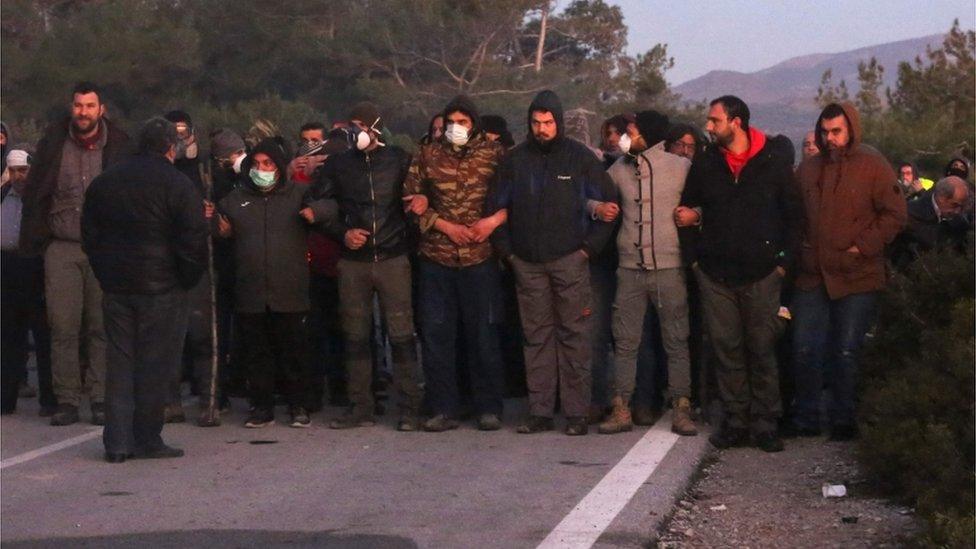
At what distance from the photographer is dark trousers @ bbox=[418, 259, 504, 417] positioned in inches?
422

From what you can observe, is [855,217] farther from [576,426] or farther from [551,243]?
[576,426]

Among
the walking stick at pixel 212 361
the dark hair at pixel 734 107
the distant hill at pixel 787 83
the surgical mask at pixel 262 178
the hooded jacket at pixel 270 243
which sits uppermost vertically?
the distant hill at pixel 787 83

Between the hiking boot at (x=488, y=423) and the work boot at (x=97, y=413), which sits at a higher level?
the work boot at (x=97, y=413)

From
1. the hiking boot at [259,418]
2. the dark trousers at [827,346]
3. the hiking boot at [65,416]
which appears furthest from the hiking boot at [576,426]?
the hiking boot at [65,416]

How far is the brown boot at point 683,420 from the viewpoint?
1027 centimetres

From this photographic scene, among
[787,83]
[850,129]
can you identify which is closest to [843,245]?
[850,129]

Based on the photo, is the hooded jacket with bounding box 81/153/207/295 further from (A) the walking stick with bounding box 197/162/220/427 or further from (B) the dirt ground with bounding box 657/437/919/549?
(B) the dirt ground with bounding box 657/437/919/549

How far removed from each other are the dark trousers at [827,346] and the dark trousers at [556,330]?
4.39 ft

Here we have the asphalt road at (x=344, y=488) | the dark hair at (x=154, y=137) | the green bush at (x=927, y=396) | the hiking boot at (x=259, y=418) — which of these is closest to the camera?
the green bush at (x=927, y=396)

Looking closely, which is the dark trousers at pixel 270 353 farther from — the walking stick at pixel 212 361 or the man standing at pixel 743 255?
the man standing at pixel 743 255

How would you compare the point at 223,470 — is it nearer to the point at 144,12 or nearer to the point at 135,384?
the point at 135,384

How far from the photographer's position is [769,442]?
1001cm

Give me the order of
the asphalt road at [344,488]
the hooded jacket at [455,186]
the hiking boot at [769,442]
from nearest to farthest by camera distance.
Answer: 1. the asphalt road at [344,488]
2. the hiking boot at [769,442]
3. the hooded jacket at [455,186]

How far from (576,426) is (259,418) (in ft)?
7.02
